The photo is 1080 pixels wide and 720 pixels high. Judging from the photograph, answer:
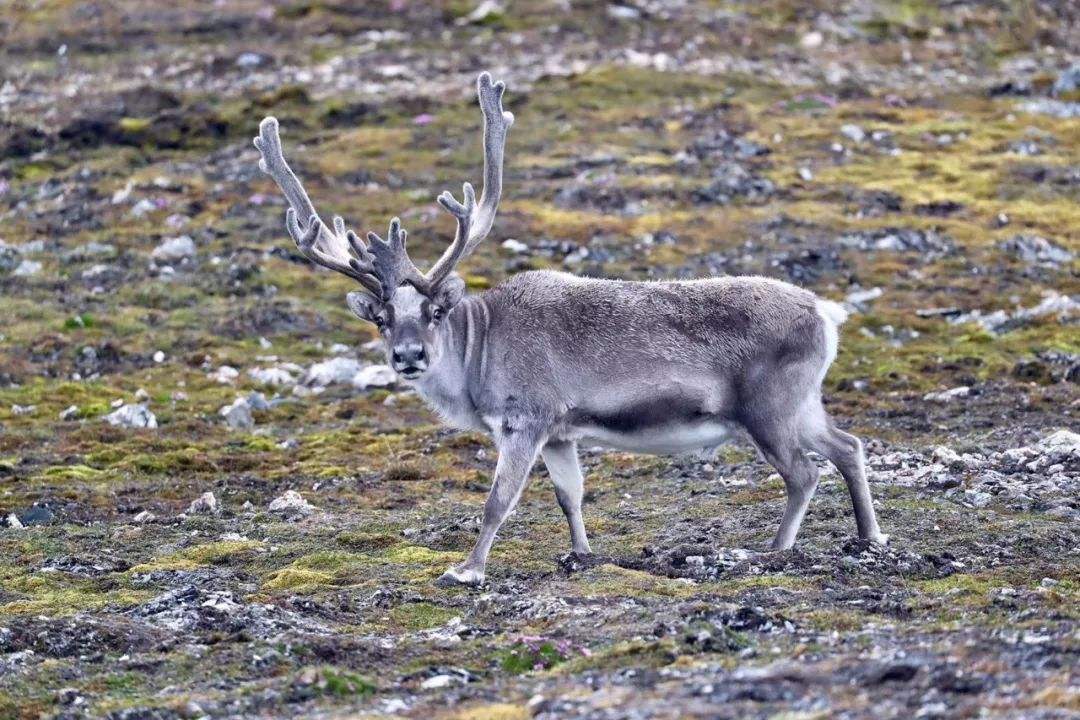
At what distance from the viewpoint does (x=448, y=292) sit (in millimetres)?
13461

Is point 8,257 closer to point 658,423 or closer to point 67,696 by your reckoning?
point 658,423

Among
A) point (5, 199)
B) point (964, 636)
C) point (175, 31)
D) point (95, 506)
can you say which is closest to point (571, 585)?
point (964, 636)

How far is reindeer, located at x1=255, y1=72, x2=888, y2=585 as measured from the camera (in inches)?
519

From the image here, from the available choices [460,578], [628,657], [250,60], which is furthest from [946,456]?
[250,60]

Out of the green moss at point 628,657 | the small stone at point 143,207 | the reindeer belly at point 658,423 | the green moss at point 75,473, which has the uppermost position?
the green moss at point 628,657

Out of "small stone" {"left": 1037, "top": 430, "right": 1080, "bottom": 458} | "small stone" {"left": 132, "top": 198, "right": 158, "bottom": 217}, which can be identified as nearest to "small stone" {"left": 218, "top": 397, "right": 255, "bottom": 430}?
"small stone" {"left": 1037, "top": 430, "right": 1080, "bottom": 458}

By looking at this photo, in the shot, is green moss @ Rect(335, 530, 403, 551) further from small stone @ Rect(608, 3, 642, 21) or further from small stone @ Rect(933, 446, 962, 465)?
small stone @ Rect(608, 3, 642, 21)

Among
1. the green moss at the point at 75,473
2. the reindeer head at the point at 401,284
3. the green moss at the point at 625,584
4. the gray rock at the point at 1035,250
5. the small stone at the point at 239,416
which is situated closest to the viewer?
the green moss at the point at 625,584

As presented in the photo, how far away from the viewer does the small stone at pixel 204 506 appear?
53.2 ft

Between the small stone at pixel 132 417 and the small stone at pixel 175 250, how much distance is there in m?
6.98

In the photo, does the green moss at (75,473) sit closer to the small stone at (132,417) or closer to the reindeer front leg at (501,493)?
the small stone at (132,417)

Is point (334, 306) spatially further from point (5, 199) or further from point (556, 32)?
point (556, 32)

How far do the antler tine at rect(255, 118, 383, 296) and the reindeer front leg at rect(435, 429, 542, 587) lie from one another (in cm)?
154

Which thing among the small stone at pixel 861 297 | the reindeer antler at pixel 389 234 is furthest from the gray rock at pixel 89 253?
the reindeer antler at pixel 389 234
